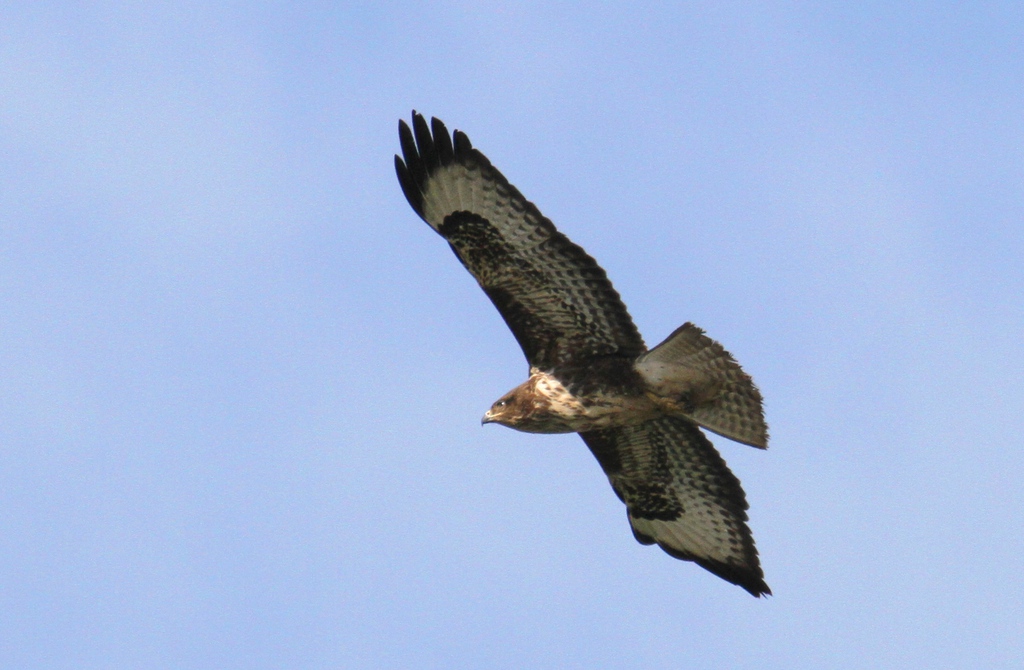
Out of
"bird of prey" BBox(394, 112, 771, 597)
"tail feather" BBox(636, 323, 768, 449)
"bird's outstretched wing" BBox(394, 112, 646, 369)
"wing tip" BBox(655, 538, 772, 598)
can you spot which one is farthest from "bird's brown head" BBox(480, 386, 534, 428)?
"wing tip" BBox(655, 538, 772, 598)

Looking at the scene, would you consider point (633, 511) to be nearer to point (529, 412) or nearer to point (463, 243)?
point (529, 412)

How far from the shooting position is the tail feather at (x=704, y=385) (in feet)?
33.9

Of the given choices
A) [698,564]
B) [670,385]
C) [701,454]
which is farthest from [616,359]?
[698,564]

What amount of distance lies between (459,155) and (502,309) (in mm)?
1046

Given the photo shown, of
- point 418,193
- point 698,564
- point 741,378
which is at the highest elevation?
point 418,193

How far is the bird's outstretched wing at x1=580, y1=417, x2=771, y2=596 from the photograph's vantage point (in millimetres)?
11336

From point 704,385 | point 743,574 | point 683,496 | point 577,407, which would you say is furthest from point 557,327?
point 743,574

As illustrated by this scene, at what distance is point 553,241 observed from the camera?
10.4m

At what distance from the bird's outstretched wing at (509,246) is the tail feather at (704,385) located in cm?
27

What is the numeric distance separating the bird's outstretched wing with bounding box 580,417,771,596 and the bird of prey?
0.58 m

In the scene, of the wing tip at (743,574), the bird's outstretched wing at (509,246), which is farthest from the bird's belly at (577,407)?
the wing tip at (743,574)

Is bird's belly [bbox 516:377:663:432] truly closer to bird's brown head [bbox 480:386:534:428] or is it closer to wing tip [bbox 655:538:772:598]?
bird's brown head [bbox 480:386:534:428]

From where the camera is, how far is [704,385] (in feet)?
34.2

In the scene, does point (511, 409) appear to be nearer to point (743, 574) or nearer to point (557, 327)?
point (557, 327)
